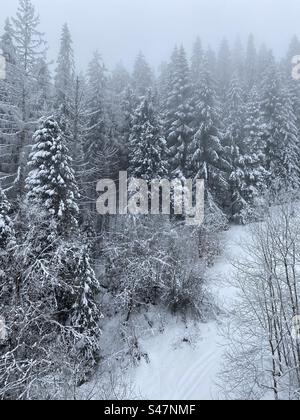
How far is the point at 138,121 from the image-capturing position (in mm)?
28828

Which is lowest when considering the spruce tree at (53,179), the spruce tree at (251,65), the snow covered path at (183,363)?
the snow covered path at (183,363)

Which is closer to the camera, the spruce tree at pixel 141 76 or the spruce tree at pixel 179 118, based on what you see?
the spruce tree at pixel 179 118

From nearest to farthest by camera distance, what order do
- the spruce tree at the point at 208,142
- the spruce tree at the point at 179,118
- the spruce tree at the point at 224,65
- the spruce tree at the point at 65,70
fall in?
the spruce tree at the point at 65,70, the spruce tree at the point at 208,142, the spruce tree at the point at 179,118, the spruce tree at the point at 224,65

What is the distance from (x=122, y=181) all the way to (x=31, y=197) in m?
11.6

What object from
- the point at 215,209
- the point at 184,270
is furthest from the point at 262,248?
the point at 215,209

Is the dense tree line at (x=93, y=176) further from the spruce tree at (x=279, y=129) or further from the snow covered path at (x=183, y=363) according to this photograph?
the snow covered path at (x=183, y=363)

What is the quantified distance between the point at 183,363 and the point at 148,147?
14.8 m

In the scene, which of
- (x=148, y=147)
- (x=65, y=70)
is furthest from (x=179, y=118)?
(x=65, y=70)

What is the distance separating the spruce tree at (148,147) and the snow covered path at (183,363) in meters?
9.04

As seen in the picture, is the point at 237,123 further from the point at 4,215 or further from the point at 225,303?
the point at 4,215

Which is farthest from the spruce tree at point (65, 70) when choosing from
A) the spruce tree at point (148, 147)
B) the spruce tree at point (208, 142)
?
the spruce tree at point (208, 142)

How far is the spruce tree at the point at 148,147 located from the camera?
87.1ft

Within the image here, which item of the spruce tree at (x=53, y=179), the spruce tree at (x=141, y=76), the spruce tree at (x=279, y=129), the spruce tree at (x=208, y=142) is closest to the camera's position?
the spruce tree at (x=53, y=179)

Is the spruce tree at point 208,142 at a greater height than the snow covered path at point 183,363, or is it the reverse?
the spruce tree at point 208,142
